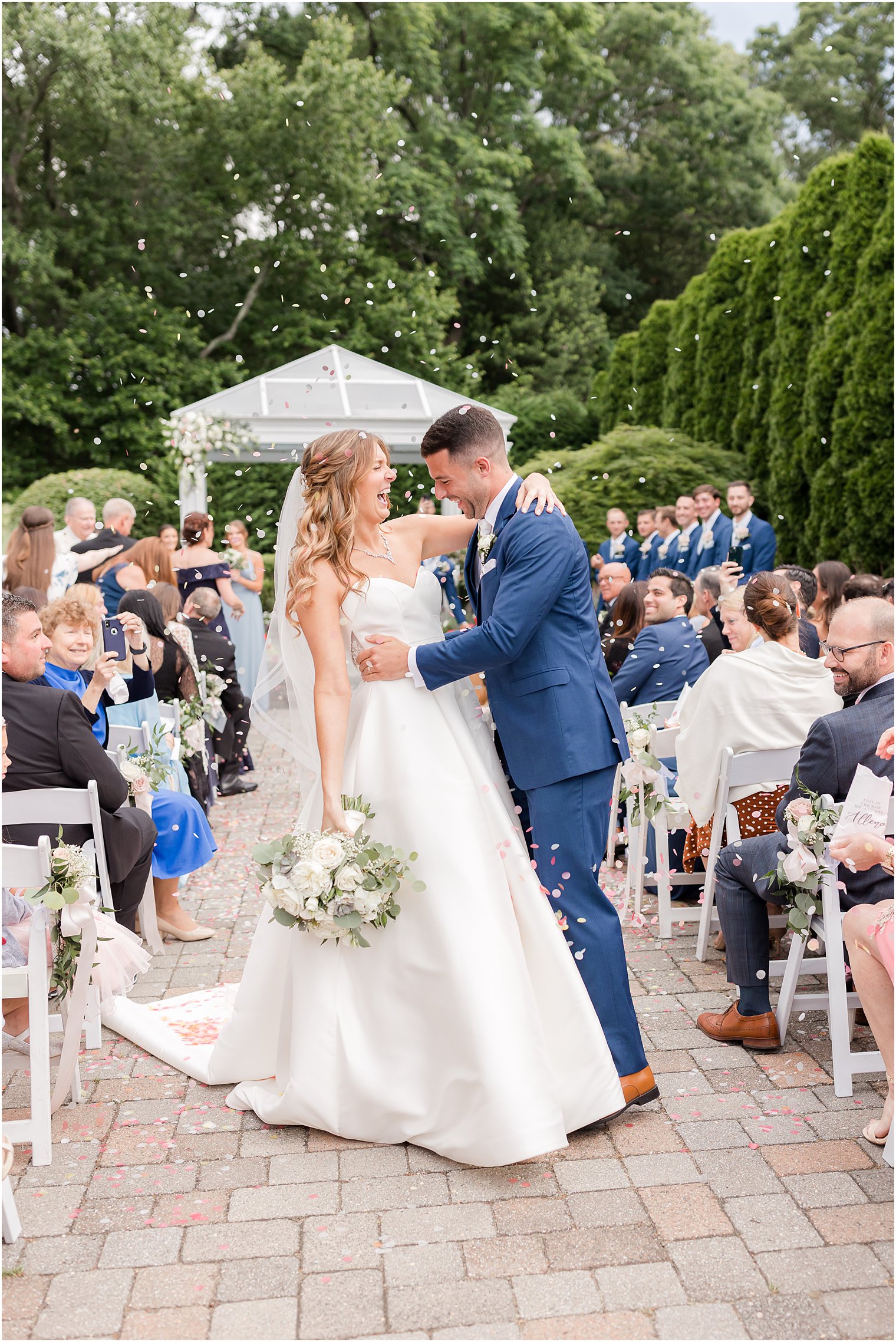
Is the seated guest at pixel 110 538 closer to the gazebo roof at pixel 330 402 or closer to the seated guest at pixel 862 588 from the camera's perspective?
the gazebo roof at pixel 330 402

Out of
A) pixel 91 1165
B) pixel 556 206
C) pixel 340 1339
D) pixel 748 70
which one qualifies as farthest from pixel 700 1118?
pixel 748 70

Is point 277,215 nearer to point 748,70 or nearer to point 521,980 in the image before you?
point 748,70

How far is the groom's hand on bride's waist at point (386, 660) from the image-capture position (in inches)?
133

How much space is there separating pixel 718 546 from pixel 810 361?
2.82 metres

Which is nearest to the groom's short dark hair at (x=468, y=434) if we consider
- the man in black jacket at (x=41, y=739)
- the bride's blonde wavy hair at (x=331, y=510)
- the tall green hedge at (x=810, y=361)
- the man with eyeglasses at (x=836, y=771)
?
the bride's blonde wavy hair at (x=331, y=510)

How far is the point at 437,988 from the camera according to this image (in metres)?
3.23

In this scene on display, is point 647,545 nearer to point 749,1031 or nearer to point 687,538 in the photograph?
point 687,538

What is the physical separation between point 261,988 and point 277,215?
787 inches

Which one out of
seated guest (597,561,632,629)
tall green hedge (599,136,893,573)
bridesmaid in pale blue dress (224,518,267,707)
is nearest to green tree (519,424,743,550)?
tall green hedge (599,136,893,573)

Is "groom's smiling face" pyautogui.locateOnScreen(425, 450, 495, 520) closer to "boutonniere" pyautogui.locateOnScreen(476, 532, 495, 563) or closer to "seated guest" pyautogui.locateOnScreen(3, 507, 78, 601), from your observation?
"boutonniere" pyautogui.locateOnScreen(476, 532, 495, 563)

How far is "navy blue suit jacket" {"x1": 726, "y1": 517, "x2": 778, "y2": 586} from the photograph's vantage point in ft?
32.9

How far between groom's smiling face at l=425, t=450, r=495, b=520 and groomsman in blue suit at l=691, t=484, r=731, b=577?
7.05 metres

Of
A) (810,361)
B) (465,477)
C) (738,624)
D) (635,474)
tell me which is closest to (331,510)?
(465,477)

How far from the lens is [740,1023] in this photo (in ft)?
12.6
